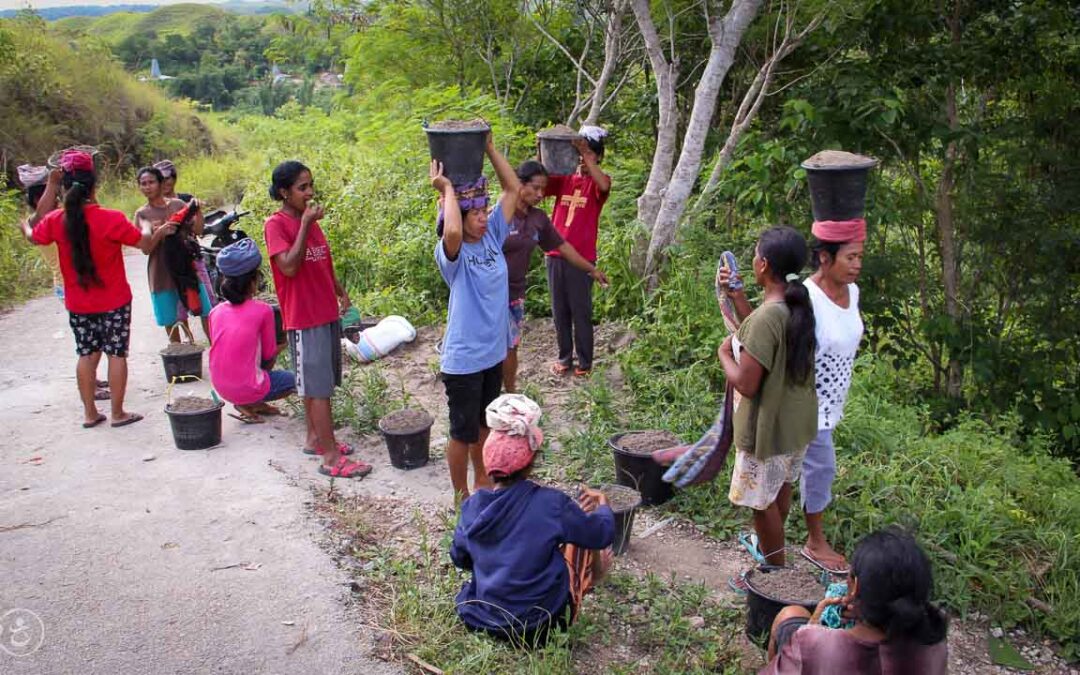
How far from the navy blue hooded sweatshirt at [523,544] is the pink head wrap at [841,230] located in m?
1.52

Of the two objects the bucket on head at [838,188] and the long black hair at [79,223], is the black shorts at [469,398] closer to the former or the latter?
the bucket on head at [838,188]

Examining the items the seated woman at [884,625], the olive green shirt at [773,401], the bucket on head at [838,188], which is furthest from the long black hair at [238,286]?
the seated woman at [884,625]

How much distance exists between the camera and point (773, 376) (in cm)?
375

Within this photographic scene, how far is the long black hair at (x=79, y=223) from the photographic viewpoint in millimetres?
5785

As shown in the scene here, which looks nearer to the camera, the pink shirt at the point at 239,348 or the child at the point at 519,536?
the child at the point at 519,536

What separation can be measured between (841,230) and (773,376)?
2.29 ft

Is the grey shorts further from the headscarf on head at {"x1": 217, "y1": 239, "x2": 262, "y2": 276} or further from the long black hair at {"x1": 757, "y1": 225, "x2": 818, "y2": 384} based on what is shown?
the long black hair at {"x1": 757, "y1": 225, "x2": 818, "y2": 384}

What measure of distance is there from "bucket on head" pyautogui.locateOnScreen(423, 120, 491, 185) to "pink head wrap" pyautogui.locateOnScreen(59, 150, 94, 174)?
9.20 ft

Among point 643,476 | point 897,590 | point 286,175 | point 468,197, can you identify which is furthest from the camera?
point 286,175

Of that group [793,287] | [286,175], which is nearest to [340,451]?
[286,175]

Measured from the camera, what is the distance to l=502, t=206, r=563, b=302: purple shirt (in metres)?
6.06

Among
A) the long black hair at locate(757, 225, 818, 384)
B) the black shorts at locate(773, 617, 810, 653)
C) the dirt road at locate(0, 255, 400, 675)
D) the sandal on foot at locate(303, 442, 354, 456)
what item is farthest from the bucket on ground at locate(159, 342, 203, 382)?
the black shorts at locate(773, 617, 810, 653)

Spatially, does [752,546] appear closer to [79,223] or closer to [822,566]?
[822,566]

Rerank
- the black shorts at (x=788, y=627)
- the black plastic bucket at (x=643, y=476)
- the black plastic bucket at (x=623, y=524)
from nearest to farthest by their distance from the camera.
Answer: the black shorts at (x=788, y=627)
the black plastic bucket at (x=623, y=524)
the black plastic bucket at (x=643, y=476)
